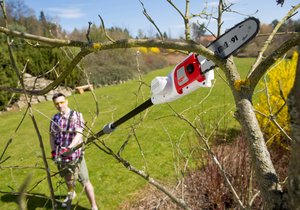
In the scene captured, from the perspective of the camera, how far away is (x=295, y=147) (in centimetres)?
60

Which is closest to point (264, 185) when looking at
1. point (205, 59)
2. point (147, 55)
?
point (205, 59)

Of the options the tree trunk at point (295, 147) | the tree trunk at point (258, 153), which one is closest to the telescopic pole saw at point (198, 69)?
the tree trunk at point (258, 153)

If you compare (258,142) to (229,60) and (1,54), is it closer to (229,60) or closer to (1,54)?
(229,60)

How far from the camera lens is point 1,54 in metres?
12.1

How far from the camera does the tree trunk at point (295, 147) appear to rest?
0.49 m

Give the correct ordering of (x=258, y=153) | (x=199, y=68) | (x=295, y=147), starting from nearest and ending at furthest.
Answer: (x=295, y=147)
(x=258, y=153)
(x=199, y=68)

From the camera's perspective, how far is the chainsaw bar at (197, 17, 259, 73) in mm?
888

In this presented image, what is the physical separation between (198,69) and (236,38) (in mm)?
169

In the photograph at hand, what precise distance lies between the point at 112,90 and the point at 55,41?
1480 cm

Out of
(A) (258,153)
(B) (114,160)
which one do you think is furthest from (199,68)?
(B) (114,160)

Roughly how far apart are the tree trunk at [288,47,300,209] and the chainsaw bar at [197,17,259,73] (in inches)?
15.5

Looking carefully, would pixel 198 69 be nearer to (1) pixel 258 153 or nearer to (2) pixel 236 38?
(2) pixel 236 38

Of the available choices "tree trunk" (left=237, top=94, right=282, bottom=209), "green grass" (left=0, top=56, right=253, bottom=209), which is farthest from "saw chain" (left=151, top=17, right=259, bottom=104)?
"green grass" (left=0, top=56, right=253, bottom=209)

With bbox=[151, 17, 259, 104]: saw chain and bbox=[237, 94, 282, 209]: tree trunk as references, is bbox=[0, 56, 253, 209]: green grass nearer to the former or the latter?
bbox=[151, 17, 259, 104]: saw chain
